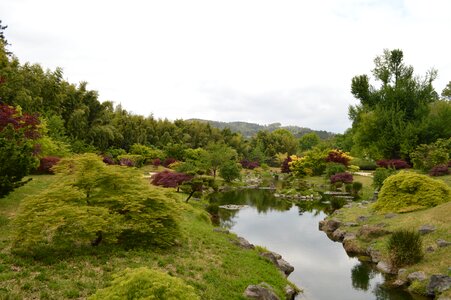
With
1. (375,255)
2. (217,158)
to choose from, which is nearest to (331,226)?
(375,255)

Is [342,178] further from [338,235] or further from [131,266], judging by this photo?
[131,266]

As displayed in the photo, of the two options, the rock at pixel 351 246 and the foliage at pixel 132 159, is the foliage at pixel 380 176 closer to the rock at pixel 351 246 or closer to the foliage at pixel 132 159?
the rock at pixel 351 246

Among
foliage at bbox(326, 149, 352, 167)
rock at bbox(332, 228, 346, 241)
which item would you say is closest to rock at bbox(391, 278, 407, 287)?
rock at bbox(332, 228, 346, 241)

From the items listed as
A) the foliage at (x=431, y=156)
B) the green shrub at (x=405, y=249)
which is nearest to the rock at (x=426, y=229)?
the green shrub at (x=405, y=249)

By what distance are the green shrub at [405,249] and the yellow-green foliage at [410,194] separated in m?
5.19

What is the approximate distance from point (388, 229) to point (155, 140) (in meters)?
42.1

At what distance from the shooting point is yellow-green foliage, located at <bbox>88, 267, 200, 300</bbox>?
4.32m

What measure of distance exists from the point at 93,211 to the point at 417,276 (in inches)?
381

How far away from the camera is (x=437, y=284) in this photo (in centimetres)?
927

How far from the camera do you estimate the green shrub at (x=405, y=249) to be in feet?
36.3

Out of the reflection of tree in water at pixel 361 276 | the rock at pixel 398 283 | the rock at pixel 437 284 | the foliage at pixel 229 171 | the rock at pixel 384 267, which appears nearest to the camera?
the rock at pixel 437 284

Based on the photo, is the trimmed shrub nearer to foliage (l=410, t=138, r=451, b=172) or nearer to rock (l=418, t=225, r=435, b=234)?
foliage (l=410, t=138, r=451, b=172)

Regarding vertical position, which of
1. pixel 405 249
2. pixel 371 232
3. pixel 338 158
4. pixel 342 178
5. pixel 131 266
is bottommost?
pixel 371 232

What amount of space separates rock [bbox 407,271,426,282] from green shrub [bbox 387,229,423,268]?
2.75 feet
